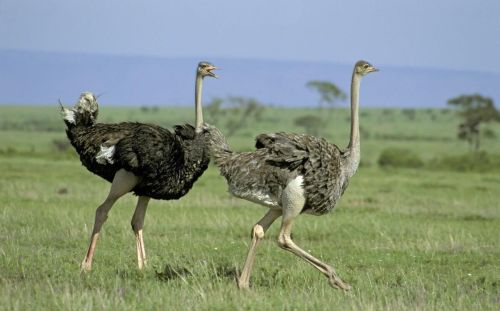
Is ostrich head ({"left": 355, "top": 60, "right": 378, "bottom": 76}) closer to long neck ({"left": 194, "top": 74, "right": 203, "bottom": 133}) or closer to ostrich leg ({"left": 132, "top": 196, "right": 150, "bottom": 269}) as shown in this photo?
long neck ({"left": 194, "top": 74, "right": 203, "bottom": 133})

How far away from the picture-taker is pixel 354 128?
8.21 m

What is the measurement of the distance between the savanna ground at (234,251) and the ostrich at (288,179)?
0.36 metres

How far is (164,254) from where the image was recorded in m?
9.81

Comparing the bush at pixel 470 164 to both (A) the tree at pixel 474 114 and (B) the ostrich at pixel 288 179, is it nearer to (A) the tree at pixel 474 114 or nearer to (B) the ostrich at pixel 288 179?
(A) the tree at pixel 474 114

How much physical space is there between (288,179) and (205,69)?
2.40m

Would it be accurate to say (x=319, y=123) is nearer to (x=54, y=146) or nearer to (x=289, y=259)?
(x=54, y=146)

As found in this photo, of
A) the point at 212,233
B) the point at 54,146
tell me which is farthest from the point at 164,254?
the point at 54,146

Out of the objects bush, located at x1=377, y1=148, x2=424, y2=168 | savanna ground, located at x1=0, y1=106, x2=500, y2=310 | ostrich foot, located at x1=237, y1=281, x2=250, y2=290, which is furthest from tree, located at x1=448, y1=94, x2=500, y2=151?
ostrich foot, located at x1=237, y1=281, x2=250, y2=290

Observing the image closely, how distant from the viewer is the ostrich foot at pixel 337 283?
7.71 m

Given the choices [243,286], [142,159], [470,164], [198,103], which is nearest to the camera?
[243,286]

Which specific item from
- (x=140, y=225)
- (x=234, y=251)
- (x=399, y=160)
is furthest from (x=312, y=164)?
(x=399, y=160)

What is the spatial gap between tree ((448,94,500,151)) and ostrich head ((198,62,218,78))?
38669 mm

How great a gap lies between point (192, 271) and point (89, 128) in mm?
2116

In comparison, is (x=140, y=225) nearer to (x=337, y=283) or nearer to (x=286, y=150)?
(x=286, y=150)
